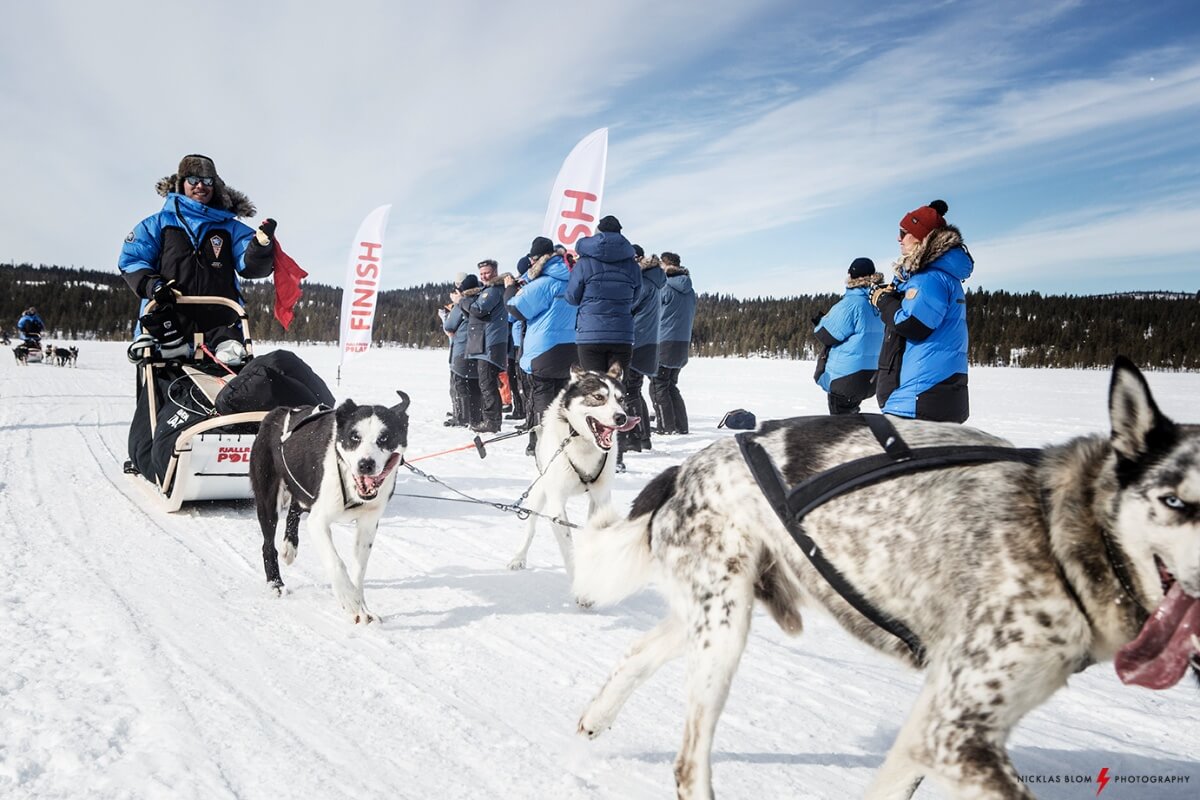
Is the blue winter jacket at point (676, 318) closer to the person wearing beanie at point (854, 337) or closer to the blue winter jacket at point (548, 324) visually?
the blue winter jacket at point (548, 324)

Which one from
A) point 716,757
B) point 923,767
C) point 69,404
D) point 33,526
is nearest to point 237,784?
point 716,757

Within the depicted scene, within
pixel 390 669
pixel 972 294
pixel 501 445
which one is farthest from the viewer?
pixel 972 294

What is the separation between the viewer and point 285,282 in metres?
6.40

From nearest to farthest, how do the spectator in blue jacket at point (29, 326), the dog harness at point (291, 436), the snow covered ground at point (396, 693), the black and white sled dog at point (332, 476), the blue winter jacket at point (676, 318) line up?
the snow covered ground at point (396, 693), the black and white sled dog at point (332, 476), the dog harness at point (291, 436), the blue winter jacket at point (676, 318), the spectator in blue jacket at point (29, 326)

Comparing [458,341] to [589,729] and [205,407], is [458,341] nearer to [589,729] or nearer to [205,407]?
[205,407]

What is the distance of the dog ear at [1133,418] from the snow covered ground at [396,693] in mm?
811

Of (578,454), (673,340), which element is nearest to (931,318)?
(578,454)

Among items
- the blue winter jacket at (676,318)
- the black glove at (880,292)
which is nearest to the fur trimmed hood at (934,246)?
the black glove at (880,292)

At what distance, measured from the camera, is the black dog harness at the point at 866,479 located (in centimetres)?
181

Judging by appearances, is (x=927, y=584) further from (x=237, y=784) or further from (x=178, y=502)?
(x=178, y=502)

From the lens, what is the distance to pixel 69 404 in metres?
11.2

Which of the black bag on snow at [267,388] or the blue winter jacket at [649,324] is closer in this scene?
the black bag on snow at [267,388]

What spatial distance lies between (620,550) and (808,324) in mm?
66630

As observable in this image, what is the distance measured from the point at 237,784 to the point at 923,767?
180 centimetres
